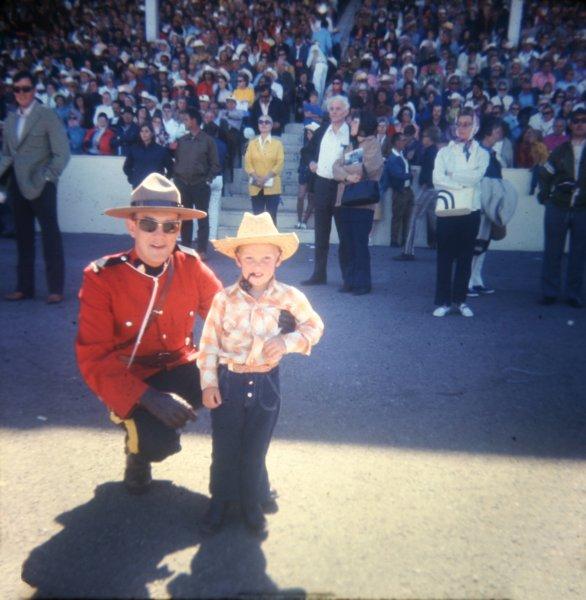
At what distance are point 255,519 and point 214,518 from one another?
176 millimetres

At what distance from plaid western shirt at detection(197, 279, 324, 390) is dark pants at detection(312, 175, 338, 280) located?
15.8ft

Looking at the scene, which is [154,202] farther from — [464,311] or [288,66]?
[288,66]

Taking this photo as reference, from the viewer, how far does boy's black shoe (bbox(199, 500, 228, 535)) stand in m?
2.84

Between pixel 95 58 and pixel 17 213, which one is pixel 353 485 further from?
pixel 95 58

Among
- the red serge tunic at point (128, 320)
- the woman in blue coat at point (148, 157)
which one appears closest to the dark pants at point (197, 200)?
the woman in blue coat at point (148, 157)

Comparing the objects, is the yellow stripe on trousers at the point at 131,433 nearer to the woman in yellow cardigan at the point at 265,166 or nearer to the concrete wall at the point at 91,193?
the woman in yellow cardigan at the point at 265,166

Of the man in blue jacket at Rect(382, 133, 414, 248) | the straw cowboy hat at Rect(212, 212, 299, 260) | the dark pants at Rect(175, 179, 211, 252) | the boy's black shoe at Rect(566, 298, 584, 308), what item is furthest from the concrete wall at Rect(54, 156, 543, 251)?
the straw cowboy hat at Rect(212, 212, 299, 260)

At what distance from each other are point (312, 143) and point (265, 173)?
2.39 metres

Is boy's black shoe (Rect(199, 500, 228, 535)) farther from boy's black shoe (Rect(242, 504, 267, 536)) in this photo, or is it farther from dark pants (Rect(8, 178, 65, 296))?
dark pants (Rect(8, 178, 65, 296))

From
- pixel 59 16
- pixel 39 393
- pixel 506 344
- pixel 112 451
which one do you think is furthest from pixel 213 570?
pixel 59 16

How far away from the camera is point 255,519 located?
112 inches

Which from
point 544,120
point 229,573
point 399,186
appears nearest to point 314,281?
point 399,186

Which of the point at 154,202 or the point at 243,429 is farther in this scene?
the point at 154,202

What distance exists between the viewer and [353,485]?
10.7 feet
